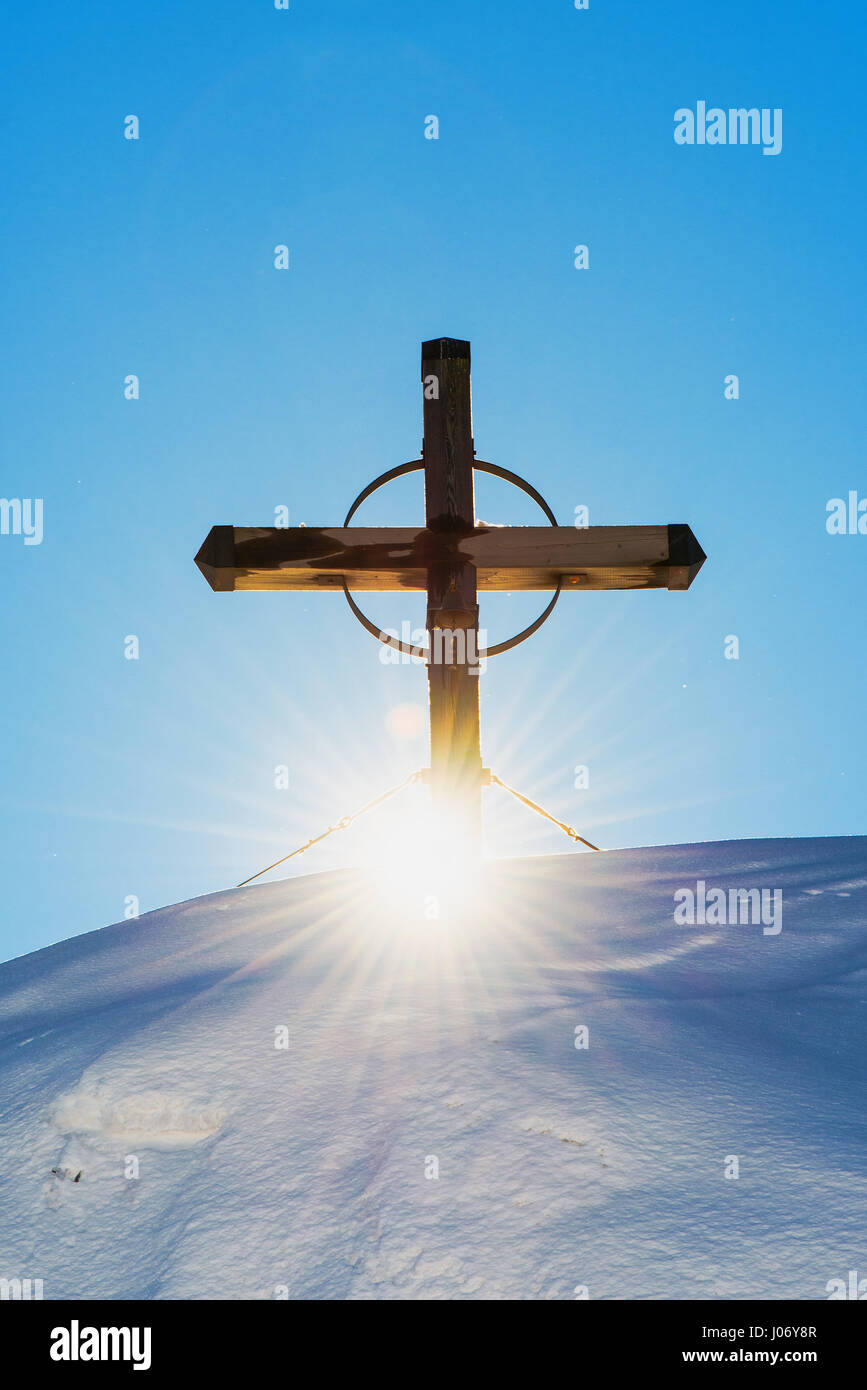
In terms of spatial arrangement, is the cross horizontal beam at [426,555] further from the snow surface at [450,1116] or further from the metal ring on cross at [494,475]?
the snow surface at [450,1116]

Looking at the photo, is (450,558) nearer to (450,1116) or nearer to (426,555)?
(426,555)

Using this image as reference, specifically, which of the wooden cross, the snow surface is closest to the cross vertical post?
the wooden cross

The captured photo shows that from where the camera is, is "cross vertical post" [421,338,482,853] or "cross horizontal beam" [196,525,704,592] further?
"cross horizontal beam" [196,525,704,592]

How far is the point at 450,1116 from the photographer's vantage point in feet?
5.53

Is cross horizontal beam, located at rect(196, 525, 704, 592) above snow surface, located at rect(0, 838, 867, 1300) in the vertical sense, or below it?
above

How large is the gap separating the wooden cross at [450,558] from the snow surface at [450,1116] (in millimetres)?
2096

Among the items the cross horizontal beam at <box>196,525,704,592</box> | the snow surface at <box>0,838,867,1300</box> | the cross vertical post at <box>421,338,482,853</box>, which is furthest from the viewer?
the cross horizontal beam at <box>196,525,704,592</box>

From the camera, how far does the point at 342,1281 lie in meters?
1.38

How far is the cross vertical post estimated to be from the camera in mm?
4730

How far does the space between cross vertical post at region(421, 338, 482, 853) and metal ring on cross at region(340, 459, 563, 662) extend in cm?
8

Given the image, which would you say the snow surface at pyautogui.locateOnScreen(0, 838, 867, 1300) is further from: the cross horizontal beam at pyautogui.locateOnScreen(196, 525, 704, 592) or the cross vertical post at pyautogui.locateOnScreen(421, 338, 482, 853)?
the cross horizontal beam at pyautogui.locateOnScreen(196, 525, 704, 592)

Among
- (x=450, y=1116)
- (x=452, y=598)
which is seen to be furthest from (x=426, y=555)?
(x=450, y=1116)

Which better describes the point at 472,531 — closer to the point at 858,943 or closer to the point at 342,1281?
the point at 858,943

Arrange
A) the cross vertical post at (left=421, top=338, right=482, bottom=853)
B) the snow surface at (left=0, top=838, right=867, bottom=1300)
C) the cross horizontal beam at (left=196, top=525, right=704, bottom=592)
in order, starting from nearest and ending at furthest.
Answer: the snow surface at (left=0, top=838, right=867, bottom=1300), the cross vertical post at (left=421, top=338, right=482, bottom=853), the cross horizontal beam at (left=196, top=525, right=704, bottom=592)
